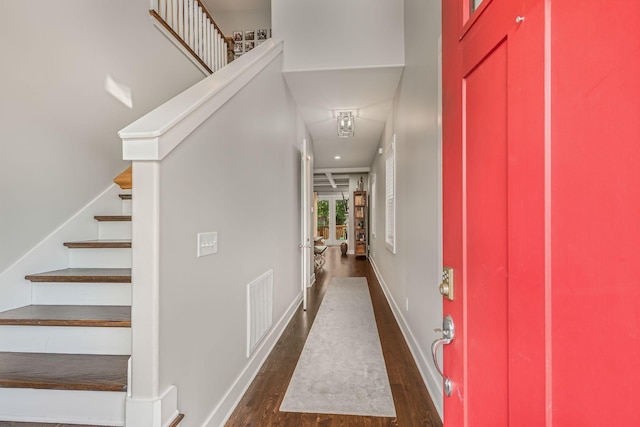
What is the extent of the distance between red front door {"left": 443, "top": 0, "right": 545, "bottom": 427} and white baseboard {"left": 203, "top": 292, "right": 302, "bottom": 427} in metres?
1.30

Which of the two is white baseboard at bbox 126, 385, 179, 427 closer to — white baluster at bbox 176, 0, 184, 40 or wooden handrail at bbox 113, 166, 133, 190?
wooden handrail at bbox 113, 166, 133, 190

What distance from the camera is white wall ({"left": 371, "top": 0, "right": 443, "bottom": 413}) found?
1.89 meters

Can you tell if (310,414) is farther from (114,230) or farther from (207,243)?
(114,230)

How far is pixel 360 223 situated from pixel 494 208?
8561 millimetres

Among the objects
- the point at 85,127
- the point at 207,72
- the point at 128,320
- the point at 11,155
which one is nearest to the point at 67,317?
the point at 128,320

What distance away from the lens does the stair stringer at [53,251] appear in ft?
5.41

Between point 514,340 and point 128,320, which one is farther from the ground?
point 514,340

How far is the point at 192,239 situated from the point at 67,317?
0.76 meters

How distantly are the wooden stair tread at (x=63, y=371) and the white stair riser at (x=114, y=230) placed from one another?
0.94 metres

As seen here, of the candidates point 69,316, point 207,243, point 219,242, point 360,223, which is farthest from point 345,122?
point 360,223

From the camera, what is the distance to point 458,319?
2.68ft

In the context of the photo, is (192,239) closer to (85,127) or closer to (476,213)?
(476,213)

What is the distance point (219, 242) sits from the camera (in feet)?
5.65

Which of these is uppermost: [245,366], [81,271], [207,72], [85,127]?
[207,72]
